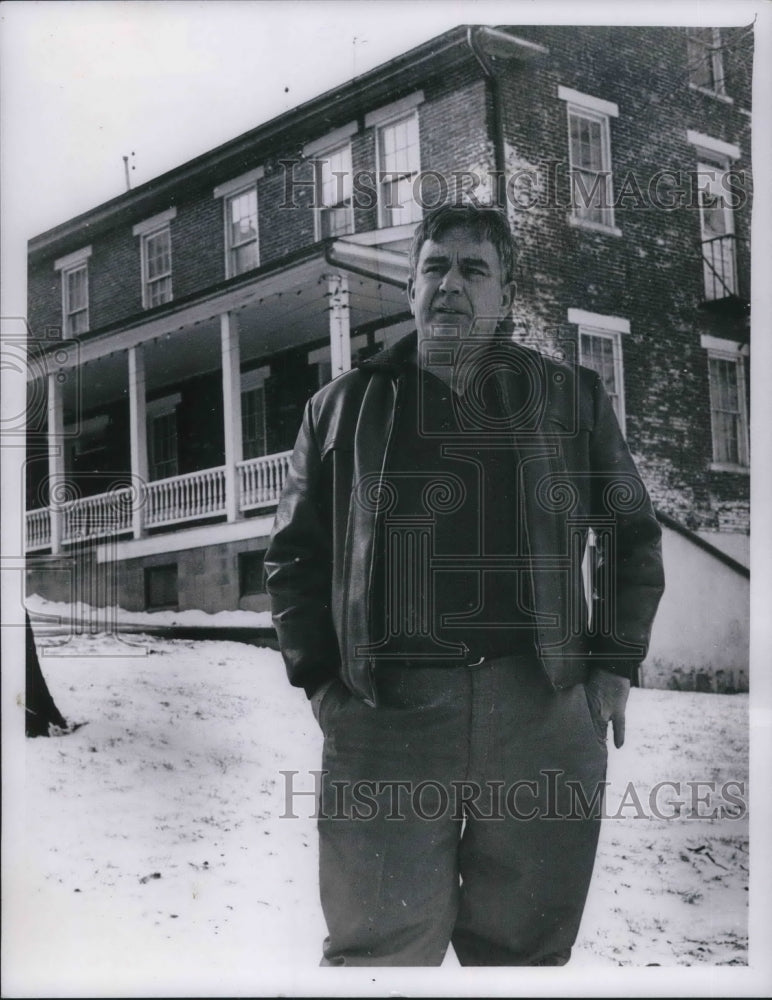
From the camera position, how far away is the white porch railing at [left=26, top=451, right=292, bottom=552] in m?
4.23

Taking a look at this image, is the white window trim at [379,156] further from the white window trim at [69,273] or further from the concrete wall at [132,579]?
the concrete wall at [132,579]

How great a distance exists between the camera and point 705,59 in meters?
4.42

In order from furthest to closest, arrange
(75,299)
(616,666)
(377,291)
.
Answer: (75,299), (377,291), (616,666)

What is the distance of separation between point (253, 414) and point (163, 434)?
398 millimetres

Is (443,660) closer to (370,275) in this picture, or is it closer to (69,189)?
(370,275)

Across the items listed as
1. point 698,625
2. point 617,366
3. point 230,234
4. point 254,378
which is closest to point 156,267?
point 230,234

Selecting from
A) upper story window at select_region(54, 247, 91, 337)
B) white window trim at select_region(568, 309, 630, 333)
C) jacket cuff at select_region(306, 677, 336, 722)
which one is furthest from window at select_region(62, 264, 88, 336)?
white window trim at select_region(568, 309, 630, 333)

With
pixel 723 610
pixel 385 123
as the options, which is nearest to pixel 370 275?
pixel 385 123

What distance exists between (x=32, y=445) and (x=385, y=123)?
6.65 ft

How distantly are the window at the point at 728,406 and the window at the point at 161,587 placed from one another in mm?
2397

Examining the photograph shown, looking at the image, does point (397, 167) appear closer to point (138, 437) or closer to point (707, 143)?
point (707, 143)

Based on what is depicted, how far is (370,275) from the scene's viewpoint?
4.18 m

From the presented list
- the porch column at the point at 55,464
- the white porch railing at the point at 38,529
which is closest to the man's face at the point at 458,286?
the porch column at the point at 55,464

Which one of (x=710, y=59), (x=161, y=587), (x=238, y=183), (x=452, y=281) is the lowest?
(x=161, y=587)
